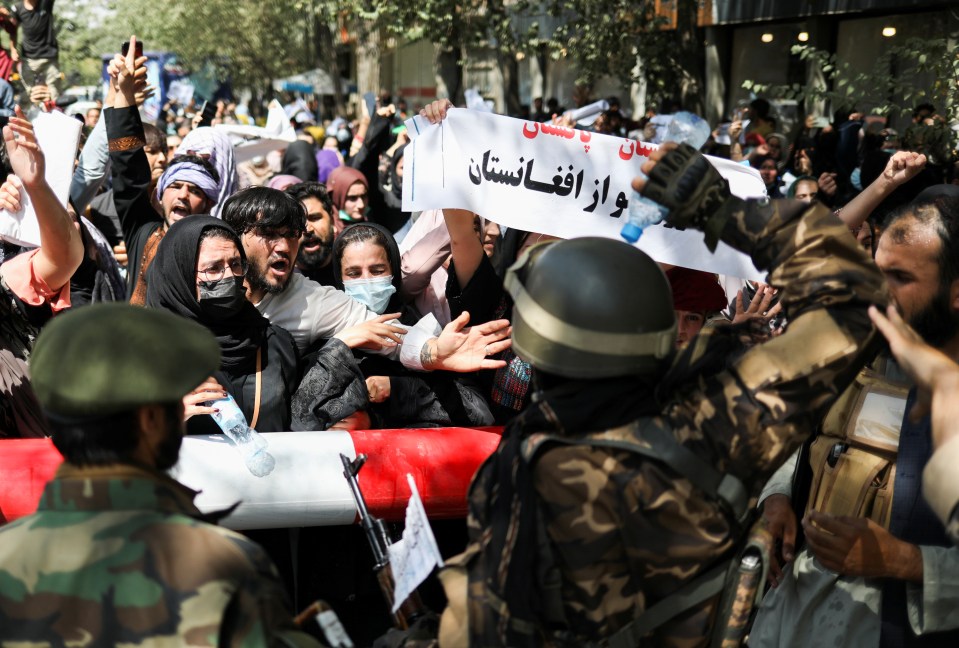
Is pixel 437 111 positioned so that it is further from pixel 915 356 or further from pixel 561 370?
pixel 915 356

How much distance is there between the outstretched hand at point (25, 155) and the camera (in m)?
3.36

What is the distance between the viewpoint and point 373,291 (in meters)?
4.15

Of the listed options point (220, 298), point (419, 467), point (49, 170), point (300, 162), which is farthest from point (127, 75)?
point (300, 162)

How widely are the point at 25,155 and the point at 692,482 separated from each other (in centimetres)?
265

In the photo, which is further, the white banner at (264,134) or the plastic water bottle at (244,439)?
the white banner at (264,134)

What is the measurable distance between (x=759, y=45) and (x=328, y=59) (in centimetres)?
1977

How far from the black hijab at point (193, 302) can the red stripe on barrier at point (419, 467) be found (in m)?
0.52

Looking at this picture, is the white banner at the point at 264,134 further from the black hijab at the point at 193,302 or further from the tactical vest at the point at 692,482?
the tactical vest at the point at 692,482

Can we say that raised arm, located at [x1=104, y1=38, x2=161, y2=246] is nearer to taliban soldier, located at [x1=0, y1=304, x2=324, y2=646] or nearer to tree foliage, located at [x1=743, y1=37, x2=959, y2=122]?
taliban soldier, located at [x1=0, y1=304, x2=324, y2=646]

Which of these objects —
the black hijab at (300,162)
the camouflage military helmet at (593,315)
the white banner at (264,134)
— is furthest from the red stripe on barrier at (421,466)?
the white banner at (264,134)

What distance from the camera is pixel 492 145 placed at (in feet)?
12.8

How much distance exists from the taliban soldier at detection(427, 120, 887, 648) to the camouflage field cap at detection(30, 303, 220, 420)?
614 mm

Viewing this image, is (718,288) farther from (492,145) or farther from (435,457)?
(435,457)

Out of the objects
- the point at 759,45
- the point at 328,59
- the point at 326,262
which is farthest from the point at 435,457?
the point at 328,59
